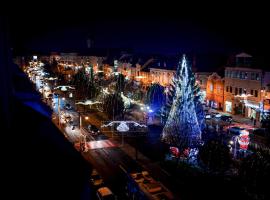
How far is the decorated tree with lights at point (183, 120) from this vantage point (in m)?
28.2

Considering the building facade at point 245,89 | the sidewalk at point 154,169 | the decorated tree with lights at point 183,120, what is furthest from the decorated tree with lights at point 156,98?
the decorated tree with lights at point 183,120

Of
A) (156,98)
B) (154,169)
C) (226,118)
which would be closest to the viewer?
(154,169)

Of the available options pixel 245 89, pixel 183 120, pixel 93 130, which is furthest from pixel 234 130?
pixel 93 130

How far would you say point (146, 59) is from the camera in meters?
80.1

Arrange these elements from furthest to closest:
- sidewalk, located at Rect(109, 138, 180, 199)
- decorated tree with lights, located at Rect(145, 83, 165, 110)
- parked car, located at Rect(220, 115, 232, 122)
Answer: decorated tree with lights, located at Rect(145, 83, 165, 110), parked car, located at Rect(220, 115, 232, 122), sidewalk, located at Rect(109, 138, 180, 199)

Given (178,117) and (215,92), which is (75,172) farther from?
(215,92)

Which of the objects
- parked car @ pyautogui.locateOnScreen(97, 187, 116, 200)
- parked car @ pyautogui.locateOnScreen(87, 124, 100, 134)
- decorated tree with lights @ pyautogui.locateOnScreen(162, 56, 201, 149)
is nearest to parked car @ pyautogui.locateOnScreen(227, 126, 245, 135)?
decorated tree with lights @ pyautogui.locateOnScreen(162, 56, 201, 149)

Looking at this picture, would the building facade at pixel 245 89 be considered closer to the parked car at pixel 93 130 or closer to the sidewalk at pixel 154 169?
the sidewalk at pixel 154 169

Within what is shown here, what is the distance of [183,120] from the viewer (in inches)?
1134

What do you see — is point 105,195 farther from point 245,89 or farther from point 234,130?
point 245,89

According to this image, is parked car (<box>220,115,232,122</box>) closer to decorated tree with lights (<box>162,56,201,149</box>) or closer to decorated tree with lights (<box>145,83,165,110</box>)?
decorated tree with lights (<box>145,83,165,110</box>)

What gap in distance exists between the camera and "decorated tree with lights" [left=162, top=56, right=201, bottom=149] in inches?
1110

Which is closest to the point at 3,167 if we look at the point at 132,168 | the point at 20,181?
the point at 20,181

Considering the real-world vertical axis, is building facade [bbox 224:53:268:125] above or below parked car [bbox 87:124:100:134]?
above
